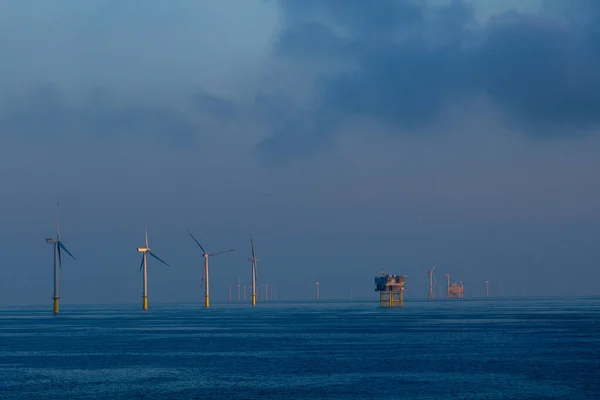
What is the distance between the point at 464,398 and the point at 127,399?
20.3 m

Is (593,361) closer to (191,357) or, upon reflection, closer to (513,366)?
(513,366)

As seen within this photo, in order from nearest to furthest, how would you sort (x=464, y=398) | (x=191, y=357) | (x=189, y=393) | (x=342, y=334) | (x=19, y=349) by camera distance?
(x=464, y=398) → (x=189, y=393) → (x=191, y=357) → (x=19, y=349) → (x=342, y=334)

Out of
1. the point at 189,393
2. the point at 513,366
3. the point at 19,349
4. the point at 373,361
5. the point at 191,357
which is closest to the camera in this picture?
the point at 189,393

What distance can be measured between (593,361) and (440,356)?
1460 centimetres

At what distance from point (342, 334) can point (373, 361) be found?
178 ft

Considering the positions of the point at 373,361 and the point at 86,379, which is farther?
the point at 373,361

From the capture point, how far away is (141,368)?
84125mm

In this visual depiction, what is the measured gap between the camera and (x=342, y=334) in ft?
471

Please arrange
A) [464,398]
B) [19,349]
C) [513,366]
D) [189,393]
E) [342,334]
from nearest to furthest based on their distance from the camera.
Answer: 1. [464,398]
2. [189,393]
3. [513,366]
4. [19,349]
5. [342,334]

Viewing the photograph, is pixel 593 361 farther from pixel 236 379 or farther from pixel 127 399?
pixel 127 399

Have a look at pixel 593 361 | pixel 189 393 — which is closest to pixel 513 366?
pixel 593 361

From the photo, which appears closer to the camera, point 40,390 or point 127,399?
point 127,399

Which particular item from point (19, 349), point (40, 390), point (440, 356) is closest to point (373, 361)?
point (440, 356)

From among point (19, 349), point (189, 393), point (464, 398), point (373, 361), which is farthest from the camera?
point (19, 349)
